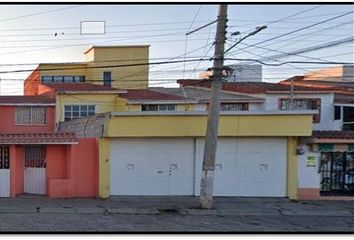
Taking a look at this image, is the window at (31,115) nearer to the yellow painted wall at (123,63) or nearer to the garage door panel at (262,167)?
the yellow painted wall at (123,63)

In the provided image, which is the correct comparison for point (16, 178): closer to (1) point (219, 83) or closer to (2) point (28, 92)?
(1) point (219, 83)

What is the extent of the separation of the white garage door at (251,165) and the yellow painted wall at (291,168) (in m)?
0.13

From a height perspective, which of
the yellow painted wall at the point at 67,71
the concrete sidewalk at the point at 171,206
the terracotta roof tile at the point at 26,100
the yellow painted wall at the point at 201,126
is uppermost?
the yellow painted wall at the point at 67,71

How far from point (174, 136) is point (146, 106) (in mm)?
9438

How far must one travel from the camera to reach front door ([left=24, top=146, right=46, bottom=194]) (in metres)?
14.9

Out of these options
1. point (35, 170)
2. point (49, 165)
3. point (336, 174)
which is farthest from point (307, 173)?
point (35, 170)

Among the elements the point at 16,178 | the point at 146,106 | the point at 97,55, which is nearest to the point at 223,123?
the point at 16,178

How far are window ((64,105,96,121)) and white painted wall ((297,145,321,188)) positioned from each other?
1271 cm

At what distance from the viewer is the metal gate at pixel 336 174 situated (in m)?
15.1

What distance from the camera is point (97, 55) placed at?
117ft

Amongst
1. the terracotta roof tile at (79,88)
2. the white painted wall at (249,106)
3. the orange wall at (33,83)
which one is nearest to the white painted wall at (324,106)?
the white painted wall at (249,106)

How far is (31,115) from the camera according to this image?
24.8 m

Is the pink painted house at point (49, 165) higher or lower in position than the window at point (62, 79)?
lower

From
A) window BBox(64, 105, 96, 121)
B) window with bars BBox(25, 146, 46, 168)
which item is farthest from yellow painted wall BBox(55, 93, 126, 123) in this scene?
window with bars BBox(25, 146, 46, 168)
